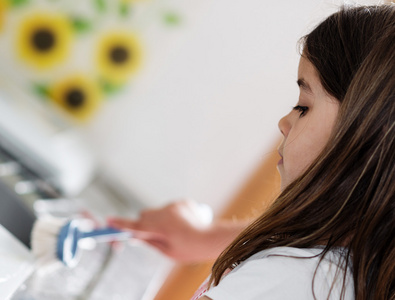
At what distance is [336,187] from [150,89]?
58 centimetres

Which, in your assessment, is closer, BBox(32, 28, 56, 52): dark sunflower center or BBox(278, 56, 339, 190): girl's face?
BBox(278, 56, 339, 190): girl's face

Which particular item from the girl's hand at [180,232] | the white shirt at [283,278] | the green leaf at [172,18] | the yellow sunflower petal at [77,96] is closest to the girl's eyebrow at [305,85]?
the white shirt at [283,278]

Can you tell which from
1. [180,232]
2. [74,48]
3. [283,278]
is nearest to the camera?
[283,278]

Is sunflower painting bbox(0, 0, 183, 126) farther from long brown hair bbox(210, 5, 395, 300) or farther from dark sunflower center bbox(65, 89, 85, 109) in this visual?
long brown hair bbox(210, 5, 395, 300)

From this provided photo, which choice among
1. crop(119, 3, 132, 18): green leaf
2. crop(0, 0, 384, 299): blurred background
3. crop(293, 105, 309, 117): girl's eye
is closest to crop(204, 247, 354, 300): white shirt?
crop(293, 105, 309, 117): girl's eye

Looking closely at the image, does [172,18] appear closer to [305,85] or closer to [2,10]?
[2,10]

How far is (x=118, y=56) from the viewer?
39.7 inches

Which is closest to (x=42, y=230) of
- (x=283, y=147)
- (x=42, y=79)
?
(x=283, y=147)

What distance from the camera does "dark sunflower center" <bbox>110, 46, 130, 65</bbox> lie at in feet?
3.26

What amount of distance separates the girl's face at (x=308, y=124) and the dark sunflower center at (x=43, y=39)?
0.61m

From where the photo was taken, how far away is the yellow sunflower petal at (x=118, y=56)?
979mm

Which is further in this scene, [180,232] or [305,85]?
[180,232]

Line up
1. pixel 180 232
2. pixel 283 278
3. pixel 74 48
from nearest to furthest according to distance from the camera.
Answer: pixel 283 278, pixel 180 232, pixel 74 48

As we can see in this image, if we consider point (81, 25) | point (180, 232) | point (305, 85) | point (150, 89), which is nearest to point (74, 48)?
point (81, 25)
